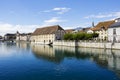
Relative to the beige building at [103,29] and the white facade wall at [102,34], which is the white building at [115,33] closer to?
the beige building at [103,29]

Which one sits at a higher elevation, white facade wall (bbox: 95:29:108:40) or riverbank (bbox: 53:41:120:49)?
white facade wall (bbox: 95:29:108:40)

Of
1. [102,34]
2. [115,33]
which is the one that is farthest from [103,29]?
[115,33]

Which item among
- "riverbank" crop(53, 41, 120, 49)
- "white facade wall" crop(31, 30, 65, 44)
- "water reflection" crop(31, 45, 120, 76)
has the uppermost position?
"white facade wall" crop(31, 30, 65, 44)

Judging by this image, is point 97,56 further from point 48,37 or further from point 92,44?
point 48,37

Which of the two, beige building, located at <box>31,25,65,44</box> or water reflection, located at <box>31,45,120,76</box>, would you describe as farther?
beige building, located at <box>31,25,65,44</box>

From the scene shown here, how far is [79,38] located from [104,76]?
167 feet

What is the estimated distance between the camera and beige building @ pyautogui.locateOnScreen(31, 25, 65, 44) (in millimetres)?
105062

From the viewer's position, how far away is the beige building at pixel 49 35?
105062mm

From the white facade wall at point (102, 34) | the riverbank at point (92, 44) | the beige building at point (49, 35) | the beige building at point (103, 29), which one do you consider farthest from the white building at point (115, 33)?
the beige building at point (49, 35)

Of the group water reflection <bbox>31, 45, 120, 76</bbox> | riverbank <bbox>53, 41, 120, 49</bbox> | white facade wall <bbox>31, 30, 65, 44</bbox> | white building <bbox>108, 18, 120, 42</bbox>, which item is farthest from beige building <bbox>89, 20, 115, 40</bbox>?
water reflection <bbox>31, 45, 120, 76</bbox>

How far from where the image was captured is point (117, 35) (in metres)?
60.1

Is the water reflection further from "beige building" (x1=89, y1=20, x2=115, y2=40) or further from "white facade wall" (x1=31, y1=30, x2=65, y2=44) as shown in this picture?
"white facade wall" (x1=31, y1=30, x2=65, y2=44)

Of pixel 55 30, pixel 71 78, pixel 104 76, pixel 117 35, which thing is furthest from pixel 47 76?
pixel 55 30

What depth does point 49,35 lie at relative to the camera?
357 feet
